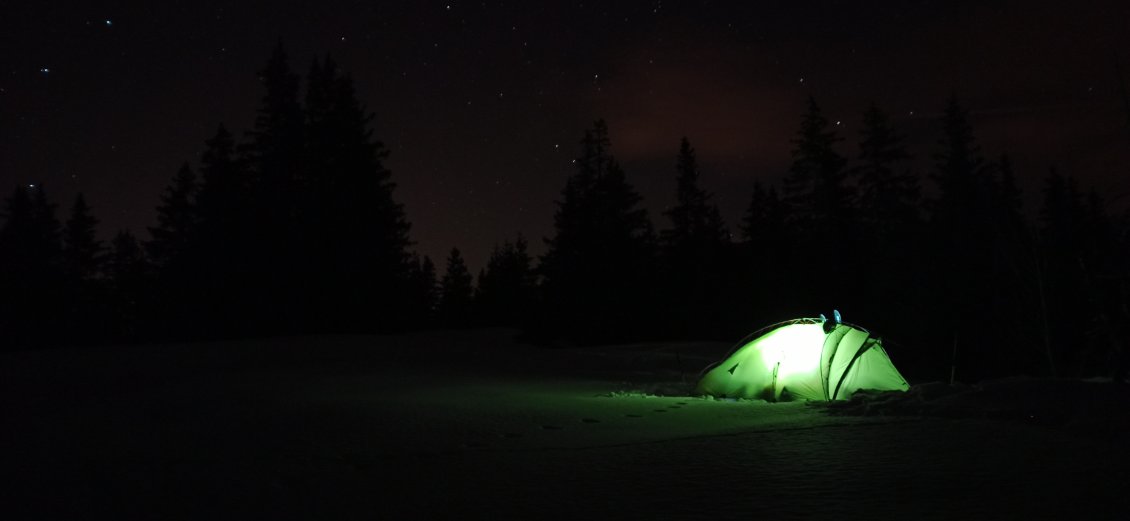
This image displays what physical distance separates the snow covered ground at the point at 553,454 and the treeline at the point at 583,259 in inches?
746

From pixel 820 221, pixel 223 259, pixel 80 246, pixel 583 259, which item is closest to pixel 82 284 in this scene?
pixel 80 246

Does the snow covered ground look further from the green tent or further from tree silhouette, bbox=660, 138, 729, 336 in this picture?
tree silhouette, bbox=660, 138, 729, 336

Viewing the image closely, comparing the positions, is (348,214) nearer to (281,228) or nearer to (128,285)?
(281,228)

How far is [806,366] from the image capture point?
12.2 metres

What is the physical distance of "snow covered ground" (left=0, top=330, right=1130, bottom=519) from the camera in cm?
509

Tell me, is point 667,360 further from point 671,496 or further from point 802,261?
point 802,261

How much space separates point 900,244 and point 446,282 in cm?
5477

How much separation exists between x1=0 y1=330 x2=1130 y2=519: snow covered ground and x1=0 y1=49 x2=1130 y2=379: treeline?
18947 mm

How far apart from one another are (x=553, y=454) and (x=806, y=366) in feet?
21.8

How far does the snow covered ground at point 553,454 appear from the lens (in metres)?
5.09

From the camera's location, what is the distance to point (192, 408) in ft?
34.3

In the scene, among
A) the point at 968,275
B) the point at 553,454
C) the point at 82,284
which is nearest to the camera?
the point at 553,454

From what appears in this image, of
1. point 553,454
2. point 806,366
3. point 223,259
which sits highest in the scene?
point 223,259

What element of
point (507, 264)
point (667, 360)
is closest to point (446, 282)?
point (507, 264)
